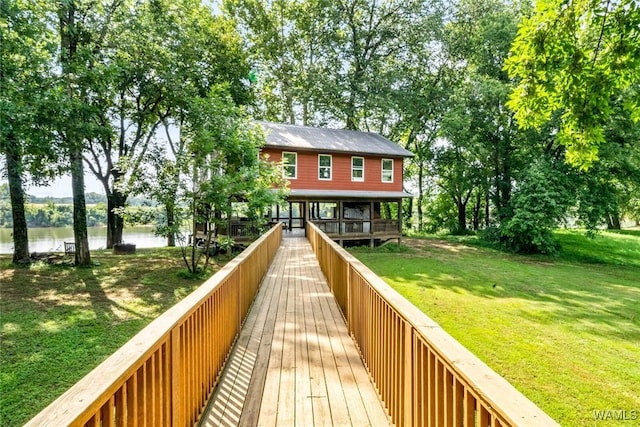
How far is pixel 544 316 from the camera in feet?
27.5

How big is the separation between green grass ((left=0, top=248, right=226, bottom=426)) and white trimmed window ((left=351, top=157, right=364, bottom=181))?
10293 mm

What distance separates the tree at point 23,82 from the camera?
29.7ft

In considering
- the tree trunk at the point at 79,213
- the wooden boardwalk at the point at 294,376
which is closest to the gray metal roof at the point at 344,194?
the tree trunk at the point at 79,213

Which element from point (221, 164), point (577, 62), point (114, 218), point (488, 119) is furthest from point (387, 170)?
point (114, 218)

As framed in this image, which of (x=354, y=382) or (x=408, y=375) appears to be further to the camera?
(x=354, y=382)

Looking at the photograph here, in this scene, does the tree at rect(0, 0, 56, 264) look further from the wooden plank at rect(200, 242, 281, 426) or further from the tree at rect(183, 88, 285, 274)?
the wooden plank at rect(200, 242, 281, 426)

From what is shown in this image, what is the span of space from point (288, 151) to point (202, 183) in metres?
8.46

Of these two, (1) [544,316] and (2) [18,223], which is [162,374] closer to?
(1) [544,316]

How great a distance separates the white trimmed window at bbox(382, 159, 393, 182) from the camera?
2055cm

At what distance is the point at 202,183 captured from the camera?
1055 centimetres

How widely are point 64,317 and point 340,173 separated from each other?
1422cm

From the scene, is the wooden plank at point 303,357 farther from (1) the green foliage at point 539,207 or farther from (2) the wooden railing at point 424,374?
(1) the green foliage at point 539,207

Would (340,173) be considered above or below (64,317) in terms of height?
above

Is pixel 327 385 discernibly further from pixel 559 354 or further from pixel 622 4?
pixel 622 4
